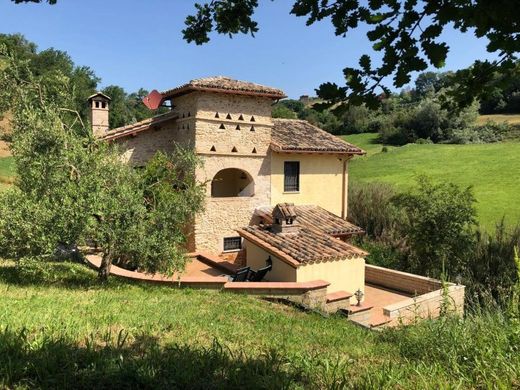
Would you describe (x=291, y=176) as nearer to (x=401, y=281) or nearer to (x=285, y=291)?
(x=401, y=281)

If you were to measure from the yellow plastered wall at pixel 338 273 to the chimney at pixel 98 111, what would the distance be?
31.0 ft

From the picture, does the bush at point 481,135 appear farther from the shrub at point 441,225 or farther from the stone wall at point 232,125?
the stone wall at point 232,125

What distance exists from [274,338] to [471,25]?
489 cm

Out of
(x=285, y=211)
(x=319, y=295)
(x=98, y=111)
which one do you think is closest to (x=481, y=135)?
(x=285, y=211)

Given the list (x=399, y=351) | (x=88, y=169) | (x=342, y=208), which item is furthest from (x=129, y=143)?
(x=399, y=351)

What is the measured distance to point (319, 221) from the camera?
17.2m

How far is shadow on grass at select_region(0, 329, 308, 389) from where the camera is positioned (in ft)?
12.5

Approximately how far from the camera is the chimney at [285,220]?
14.9 metres

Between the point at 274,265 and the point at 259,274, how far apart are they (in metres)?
0.65

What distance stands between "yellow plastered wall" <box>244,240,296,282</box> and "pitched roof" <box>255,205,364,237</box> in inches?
79.5

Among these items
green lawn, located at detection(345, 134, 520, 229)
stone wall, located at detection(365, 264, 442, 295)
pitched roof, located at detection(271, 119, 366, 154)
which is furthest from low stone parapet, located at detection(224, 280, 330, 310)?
green lawn, located at detection(345, 134, 520, 229)

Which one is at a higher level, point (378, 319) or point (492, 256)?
point (492, 256)

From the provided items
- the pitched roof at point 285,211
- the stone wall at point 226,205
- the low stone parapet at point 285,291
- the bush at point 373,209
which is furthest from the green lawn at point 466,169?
the low stone parapet at point 285,291

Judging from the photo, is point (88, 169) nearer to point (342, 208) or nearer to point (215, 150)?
point (215, 150)
